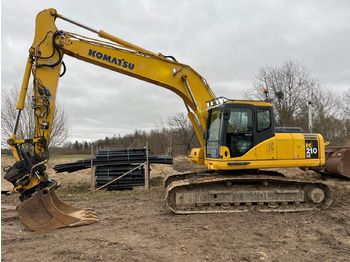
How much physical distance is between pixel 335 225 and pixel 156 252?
3.96 metres

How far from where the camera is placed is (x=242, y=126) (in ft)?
23.2

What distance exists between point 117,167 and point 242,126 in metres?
6.52

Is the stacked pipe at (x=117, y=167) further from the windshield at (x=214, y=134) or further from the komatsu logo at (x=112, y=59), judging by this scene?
the komatsu logo at (x=112, y=59)

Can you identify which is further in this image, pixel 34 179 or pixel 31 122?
pixel 31 122

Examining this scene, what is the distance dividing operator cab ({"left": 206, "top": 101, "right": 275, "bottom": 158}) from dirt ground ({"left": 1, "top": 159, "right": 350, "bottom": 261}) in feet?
5.66

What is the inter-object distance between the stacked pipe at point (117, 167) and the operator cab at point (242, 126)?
525 cm

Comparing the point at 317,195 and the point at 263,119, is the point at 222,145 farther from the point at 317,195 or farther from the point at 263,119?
the point at 317,195

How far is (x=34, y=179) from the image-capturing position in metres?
6.11

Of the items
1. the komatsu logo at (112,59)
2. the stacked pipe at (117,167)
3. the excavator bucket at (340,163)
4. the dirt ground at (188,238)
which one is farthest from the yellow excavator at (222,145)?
the stacked pipe at (117,167)

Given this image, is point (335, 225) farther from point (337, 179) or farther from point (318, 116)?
point (318, 116)

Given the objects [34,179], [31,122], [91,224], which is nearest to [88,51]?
[34,179]

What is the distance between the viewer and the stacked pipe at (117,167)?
11531 millimetres

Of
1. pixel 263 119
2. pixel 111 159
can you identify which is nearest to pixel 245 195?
pixel 263 119

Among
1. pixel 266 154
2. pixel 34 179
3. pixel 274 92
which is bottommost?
pixel 34 179
